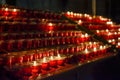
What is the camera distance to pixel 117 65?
22.6ft

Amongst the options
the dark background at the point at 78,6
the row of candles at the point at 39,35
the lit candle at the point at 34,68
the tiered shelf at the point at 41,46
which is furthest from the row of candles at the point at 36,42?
the dark background at the point at 78,6

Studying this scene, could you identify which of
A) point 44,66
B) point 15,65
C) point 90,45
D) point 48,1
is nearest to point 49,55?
point 44,66

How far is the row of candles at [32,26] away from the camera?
232 inches

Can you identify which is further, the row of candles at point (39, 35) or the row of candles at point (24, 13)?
the row of candles at point (24, 13)

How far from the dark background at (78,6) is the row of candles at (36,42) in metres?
7.12

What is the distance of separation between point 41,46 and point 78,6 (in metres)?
8.92

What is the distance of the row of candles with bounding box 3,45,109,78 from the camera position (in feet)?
14.6

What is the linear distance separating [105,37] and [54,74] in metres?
4.13

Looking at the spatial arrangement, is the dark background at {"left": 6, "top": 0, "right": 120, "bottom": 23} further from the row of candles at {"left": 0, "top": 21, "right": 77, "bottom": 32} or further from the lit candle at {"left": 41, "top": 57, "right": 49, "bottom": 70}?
the lit candle at {"left": 41, "top": 57, "right": 49, "bottom": 70}

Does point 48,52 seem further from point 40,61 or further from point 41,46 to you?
point 40,61

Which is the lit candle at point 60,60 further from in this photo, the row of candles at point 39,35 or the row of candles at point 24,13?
the row of candles at point 24,13

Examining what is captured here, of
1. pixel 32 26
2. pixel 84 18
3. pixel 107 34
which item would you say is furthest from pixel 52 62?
pixel 84 18

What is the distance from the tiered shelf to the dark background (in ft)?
19.4

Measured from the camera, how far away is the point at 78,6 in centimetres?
1444
